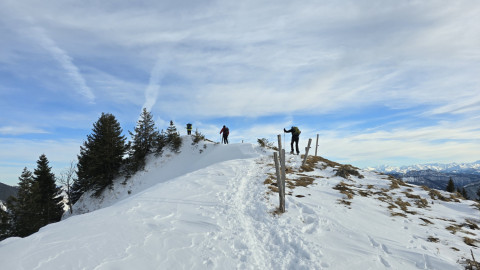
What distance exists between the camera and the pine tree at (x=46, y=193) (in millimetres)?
25366

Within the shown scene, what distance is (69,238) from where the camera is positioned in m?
5.82

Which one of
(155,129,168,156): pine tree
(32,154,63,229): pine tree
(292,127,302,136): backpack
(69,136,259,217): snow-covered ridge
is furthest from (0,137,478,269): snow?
(32,154,63,229): pine tree

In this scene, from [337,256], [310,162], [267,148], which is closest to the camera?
[337,256]

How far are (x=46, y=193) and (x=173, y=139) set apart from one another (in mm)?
17988

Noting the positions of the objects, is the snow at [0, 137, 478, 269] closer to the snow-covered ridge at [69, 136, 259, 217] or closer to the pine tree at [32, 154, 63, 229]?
the snow-covered ridge at [69, 136, 259, 217]

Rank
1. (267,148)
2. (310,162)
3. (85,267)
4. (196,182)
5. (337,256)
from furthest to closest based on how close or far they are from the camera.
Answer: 1. (267,148)
2. (310,162)
3. (196,182)
4. (337,256)
5. (85,267)

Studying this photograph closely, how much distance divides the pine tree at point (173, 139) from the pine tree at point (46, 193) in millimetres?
15742

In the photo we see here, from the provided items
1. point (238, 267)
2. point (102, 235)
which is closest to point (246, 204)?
point (238, 267)

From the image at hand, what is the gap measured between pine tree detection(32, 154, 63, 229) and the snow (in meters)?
24.9

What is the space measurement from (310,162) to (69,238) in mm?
17016

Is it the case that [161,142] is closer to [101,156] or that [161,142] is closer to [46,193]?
[101,156]

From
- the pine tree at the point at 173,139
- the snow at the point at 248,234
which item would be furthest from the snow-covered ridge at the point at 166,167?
the snow at the point at 248,234

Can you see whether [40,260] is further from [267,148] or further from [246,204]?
[267,148]

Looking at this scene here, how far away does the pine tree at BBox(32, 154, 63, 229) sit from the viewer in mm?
25366
